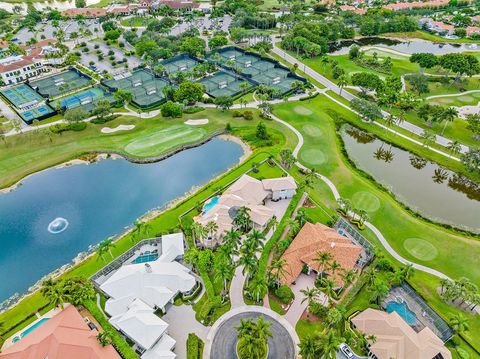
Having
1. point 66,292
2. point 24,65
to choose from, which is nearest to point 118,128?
point 66,292

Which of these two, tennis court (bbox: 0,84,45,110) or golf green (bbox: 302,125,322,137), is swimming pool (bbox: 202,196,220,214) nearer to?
golf green (bbox: 302,125,322,137)

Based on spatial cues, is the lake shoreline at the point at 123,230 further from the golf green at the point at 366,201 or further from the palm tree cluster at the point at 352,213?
the golf green at the point at 366,201

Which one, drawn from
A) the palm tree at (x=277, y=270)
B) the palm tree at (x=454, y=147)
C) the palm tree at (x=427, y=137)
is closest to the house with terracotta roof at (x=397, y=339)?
the palm tree at (x=277, y=270)

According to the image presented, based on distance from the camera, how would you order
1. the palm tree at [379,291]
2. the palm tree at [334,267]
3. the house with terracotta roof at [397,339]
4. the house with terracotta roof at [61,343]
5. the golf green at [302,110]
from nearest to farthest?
the house with terracotta roof at [61,343] → the house with terracotta roof at [397,339] → the palm tree at [379,291] → the palm tree at [334,267] → the golf green at [302,110]

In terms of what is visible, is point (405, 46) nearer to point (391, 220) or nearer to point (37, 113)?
point (391, 220)

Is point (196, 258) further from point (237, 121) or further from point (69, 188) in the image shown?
point (237, 121)

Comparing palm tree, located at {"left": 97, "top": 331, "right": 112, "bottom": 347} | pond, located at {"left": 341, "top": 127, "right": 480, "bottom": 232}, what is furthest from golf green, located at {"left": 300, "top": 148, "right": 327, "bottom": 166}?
palm tree, located at {"left": 97, "top": 331, "right": 112, "bottom": 347}
